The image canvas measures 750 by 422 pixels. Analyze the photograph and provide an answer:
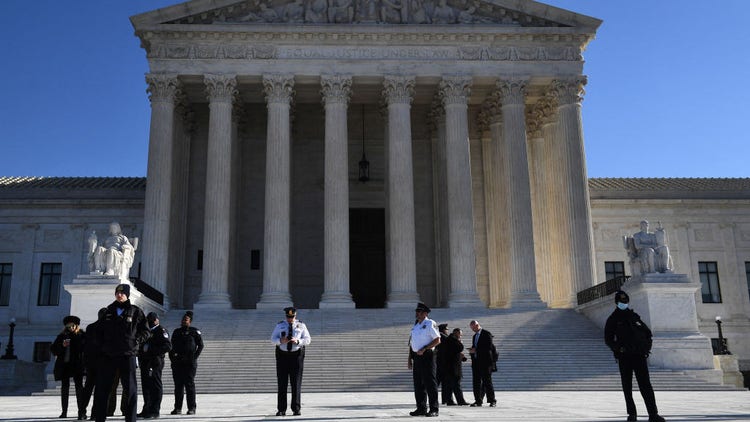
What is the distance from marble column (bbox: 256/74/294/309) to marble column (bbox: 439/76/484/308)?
A: 7421 millimetres

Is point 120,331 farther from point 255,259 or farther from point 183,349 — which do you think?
point 255,259

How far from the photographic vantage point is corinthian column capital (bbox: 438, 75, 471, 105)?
1366 inches

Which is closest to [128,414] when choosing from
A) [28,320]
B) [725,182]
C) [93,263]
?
[93,263]

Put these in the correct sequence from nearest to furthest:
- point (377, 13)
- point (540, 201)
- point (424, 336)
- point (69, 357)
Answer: point (424, 336) → point (69, 357) → point (377, 13) → point (540, 201)

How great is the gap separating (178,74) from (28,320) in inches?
624

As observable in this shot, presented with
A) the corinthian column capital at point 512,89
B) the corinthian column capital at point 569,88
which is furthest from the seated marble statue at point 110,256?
the corinthian column capital at point 569,88

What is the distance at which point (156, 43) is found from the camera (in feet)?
112

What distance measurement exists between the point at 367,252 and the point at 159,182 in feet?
39.9

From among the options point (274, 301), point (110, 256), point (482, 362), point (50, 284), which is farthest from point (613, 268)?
point (50, 284)

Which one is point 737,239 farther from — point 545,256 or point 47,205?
point 47,205

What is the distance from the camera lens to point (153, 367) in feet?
43.7

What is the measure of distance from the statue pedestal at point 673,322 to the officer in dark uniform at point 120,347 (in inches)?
752

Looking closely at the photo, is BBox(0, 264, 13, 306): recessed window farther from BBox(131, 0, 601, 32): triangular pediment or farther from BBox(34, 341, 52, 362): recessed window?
BBox(131, 0, 601, 32): triangular pediment

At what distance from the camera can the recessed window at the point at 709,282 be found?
4162 centimetres
